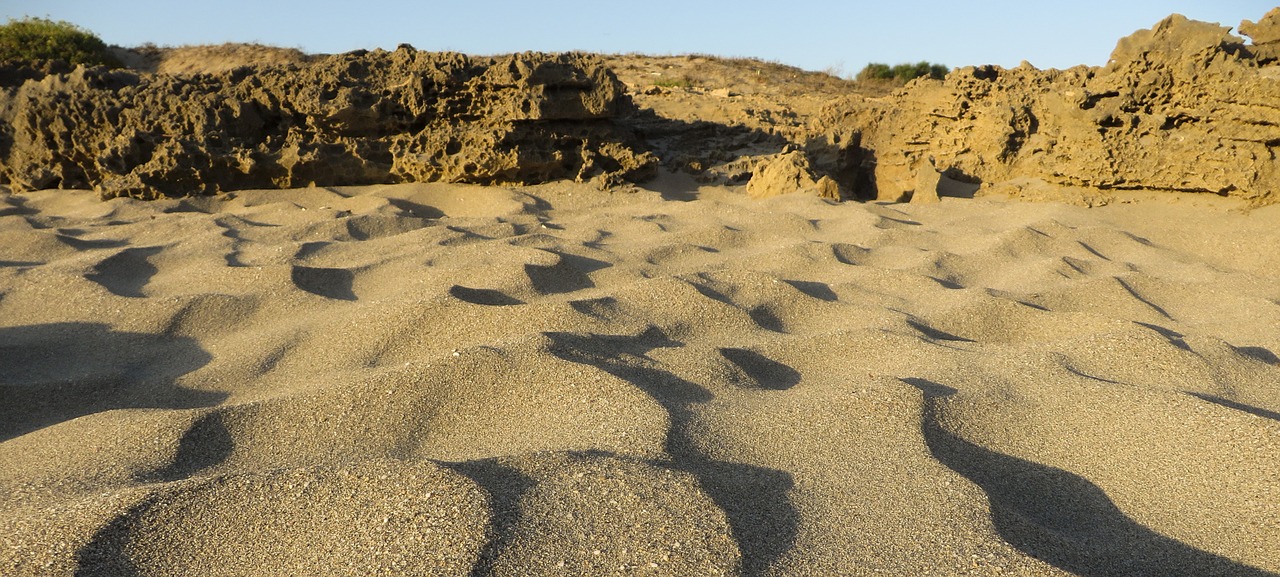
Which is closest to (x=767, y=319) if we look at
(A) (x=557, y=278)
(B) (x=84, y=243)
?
(A) (x=557, y=278)

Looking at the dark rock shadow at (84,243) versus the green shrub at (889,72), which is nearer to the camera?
the dark rock shadow at (84,243)

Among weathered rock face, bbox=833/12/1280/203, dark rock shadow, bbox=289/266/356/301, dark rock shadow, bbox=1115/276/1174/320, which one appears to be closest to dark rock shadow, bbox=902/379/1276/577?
dark rock shadow, bbox=1115/276/1174/320

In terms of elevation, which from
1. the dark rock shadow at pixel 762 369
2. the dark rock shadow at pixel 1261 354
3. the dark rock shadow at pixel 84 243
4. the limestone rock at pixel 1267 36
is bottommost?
the dark rock shadow at pixel 84 243

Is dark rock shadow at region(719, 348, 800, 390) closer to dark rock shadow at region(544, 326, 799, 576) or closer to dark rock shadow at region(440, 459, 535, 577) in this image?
dark rock shadow at region(544, 326, 799, 576)

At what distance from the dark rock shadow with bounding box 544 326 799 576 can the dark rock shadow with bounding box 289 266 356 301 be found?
1.01 metres

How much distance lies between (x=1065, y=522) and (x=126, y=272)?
3.13 meters

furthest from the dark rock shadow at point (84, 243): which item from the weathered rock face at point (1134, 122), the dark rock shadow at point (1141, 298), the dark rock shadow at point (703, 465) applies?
the weathered rock face at point (1134, 122)

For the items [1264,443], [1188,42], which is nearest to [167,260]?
[1264,443]

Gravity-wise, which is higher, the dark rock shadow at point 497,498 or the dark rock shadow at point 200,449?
the dark rock shadow at point 497,498

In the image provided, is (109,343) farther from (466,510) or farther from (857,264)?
(857,264)

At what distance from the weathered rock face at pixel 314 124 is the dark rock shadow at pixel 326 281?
1925mm

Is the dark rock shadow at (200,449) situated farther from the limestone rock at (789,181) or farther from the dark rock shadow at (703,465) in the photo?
the limestone rock at (789,181)

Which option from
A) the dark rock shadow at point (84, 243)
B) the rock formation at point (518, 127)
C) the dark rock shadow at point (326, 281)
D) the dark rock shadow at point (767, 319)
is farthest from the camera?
the rock formation at point (518, 127)

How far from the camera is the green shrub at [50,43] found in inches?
459
